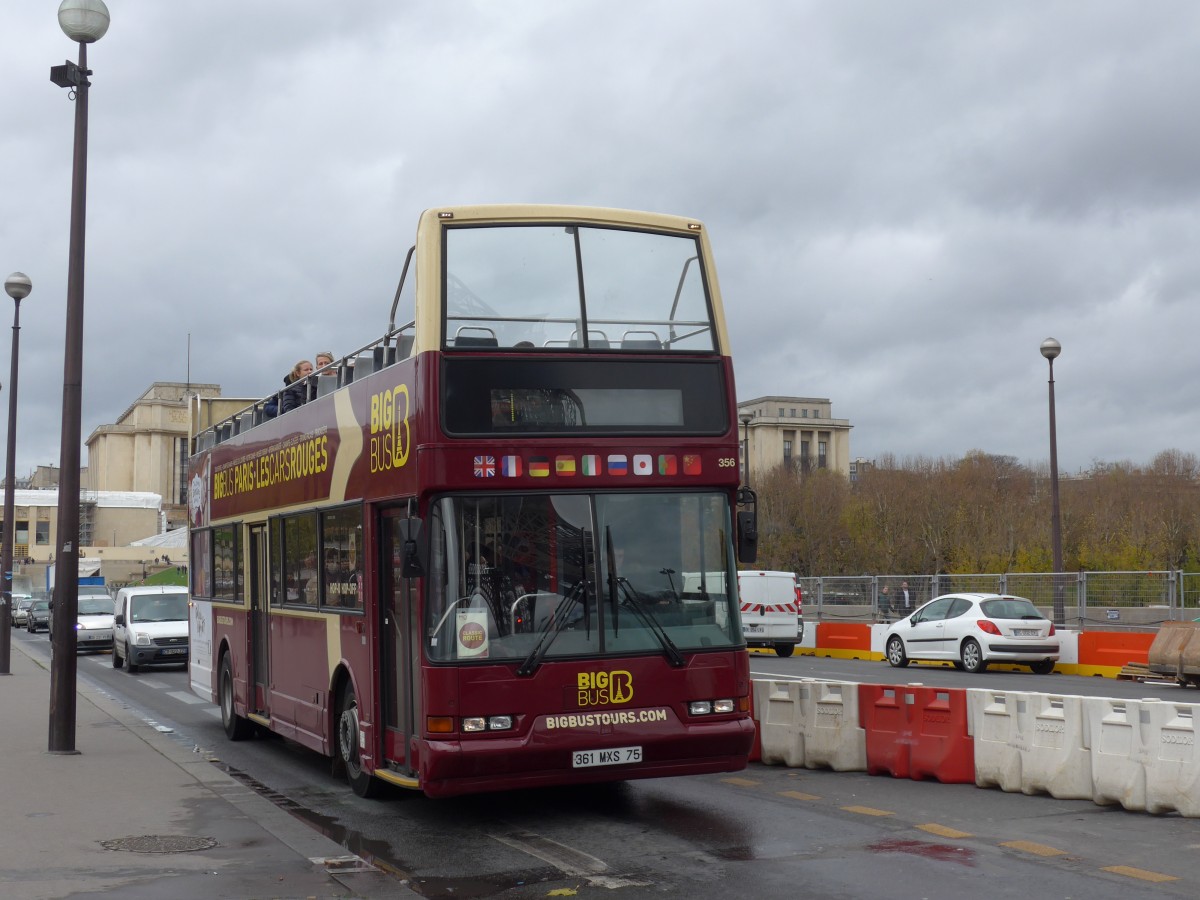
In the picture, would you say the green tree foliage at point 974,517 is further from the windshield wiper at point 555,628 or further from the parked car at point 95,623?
the windshield wiper at point 555,628

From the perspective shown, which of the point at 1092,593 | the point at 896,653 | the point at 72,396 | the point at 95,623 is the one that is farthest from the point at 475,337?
the point at 95,623

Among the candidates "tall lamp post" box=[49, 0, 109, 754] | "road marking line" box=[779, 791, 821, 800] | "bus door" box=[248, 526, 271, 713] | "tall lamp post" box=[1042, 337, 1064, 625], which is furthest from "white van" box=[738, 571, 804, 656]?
"road marking line" box=[779, 791, 821, 800]

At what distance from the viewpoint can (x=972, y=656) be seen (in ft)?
86.9

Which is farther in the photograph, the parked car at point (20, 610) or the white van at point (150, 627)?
the parked car at point (20, 610)

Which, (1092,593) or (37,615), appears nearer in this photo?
(1092,593)

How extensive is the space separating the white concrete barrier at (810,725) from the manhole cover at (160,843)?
5338 mm

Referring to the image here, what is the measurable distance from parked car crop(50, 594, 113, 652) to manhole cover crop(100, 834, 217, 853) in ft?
97.8

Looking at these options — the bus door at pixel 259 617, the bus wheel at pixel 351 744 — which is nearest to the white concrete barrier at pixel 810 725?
the bus wheel at pixel 351 744

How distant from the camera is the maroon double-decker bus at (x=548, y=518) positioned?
30.0ft

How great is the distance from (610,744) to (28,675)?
67.7 ft

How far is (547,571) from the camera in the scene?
9.26 metres

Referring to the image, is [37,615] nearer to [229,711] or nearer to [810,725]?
[229,711]

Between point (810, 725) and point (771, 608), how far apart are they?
20486mm

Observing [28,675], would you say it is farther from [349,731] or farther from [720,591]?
[720,591]
